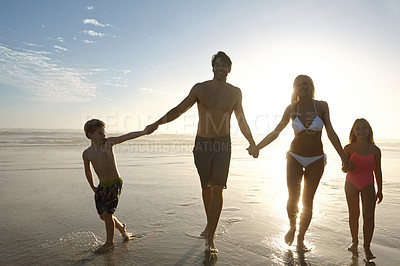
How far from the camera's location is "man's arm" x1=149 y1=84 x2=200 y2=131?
4008mm

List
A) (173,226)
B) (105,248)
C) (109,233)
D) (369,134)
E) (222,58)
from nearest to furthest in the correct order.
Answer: (105,248) → (109,233) → (369,134) → (222,58) → (173,226)

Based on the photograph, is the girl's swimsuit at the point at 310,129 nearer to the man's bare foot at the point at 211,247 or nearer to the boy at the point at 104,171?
the man's bare foot at the point at 211,247

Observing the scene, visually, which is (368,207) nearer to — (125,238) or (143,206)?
(125,238)

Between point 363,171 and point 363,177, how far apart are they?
75 mm

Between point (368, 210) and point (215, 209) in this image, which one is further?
point (215, 209)

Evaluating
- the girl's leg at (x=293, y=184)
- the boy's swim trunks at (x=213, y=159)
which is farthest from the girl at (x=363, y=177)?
the boy's swim trunks at (x=213, y=159)

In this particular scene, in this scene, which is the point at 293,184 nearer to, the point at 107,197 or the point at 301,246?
the point at 301,246

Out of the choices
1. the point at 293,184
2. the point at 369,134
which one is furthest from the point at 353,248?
the point at 369,134

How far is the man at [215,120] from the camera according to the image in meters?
3.84

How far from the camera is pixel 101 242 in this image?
378 cm

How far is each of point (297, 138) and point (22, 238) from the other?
12.9ft

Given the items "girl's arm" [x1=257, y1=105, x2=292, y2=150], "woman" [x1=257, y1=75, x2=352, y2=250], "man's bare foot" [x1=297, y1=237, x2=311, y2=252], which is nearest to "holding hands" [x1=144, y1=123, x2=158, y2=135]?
"girl's arm" [x1=257, y1=105, x2=292, y2=150]

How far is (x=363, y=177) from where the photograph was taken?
3570 millimetres

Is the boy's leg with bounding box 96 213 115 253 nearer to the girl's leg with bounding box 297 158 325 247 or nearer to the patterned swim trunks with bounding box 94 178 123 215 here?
the patterned swim trunks with bounding box 94 178 123 215
